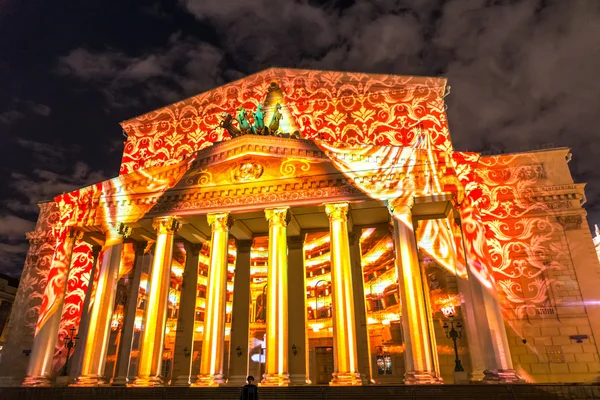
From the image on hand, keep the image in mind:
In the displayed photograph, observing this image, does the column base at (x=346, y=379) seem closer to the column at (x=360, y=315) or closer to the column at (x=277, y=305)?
the column at (x=277, y=305)

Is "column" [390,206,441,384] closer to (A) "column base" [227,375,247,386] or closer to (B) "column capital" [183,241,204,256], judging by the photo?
(A) "column base" [227,375,247,386]

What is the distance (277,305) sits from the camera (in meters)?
18.4

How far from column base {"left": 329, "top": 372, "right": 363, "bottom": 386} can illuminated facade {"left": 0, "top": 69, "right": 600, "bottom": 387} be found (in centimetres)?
8

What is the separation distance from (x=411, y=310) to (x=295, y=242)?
27.4 ft

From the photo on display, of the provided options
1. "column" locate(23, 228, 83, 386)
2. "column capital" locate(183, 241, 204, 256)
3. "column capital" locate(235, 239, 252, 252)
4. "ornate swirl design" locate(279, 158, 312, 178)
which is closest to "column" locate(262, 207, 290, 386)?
"ornate swirl design" locate(279, 158, 312, 178)

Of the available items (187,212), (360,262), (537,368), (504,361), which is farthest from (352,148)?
(537,368)

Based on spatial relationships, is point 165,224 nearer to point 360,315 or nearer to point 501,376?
point 360,315

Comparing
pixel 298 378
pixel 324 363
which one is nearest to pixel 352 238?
pixel 324 363

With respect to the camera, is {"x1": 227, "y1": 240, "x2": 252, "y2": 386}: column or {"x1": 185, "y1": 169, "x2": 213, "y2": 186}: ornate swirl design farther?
{"x1": 185, "y1": 169, "x2": 213, "y2": 186}: ornate swirl design

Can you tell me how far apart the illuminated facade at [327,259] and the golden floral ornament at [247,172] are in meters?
0.16

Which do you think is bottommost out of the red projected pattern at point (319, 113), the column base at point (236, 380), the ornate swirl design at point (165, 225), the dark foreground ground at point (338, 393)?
the dark foreground ground at point (338, 393)

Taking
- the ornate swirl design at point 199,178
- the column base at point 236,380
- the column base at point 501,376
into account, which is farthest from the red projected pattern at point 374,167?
the column base at point 236,380

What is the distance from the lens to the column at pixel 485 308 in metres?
15.9

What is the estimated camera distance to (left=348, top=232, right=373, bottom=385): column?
19.7m
